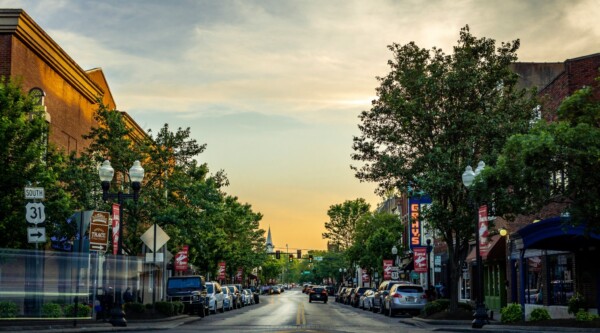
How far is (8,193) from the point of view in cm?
2673

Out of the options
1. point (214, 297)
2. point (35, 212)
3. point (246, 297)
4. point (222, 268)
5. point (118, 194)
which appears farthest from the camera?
point (222, 268)

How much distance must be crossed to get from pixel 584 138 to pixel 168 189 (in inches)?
909

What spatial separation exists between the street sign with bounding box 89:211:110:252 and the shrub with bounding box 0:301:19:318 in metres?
2.86

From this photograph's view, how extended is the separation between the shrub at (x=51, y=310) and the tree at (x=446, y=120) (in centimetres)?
1529

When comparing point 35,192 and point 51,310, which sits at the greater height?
point 35,192

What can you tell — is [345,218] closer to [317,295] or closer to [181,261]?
[317,295]

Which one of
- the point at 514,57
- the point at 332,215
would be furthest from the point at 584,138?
the point at 332,215

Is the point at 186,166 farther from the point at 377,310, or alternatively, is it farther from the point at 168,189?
the point at 377,310

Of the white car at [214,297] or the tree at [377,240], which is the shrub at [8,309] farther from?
the tree at [377,240]

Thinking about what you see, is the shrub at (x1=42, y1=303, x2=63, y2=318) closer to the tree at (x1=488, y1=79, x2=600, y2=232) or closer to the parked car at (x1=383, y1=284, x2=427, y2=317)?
the tree at (x1=488, y1=79, x2=600, y2=232)

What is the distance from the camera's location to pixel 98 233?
23516 millimetres

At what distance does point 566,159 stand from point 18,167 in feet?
59.5

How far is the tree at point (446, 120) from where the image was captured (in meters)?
32.3

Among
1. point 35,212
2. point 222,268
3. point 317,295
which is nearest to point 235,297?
point 222,268
